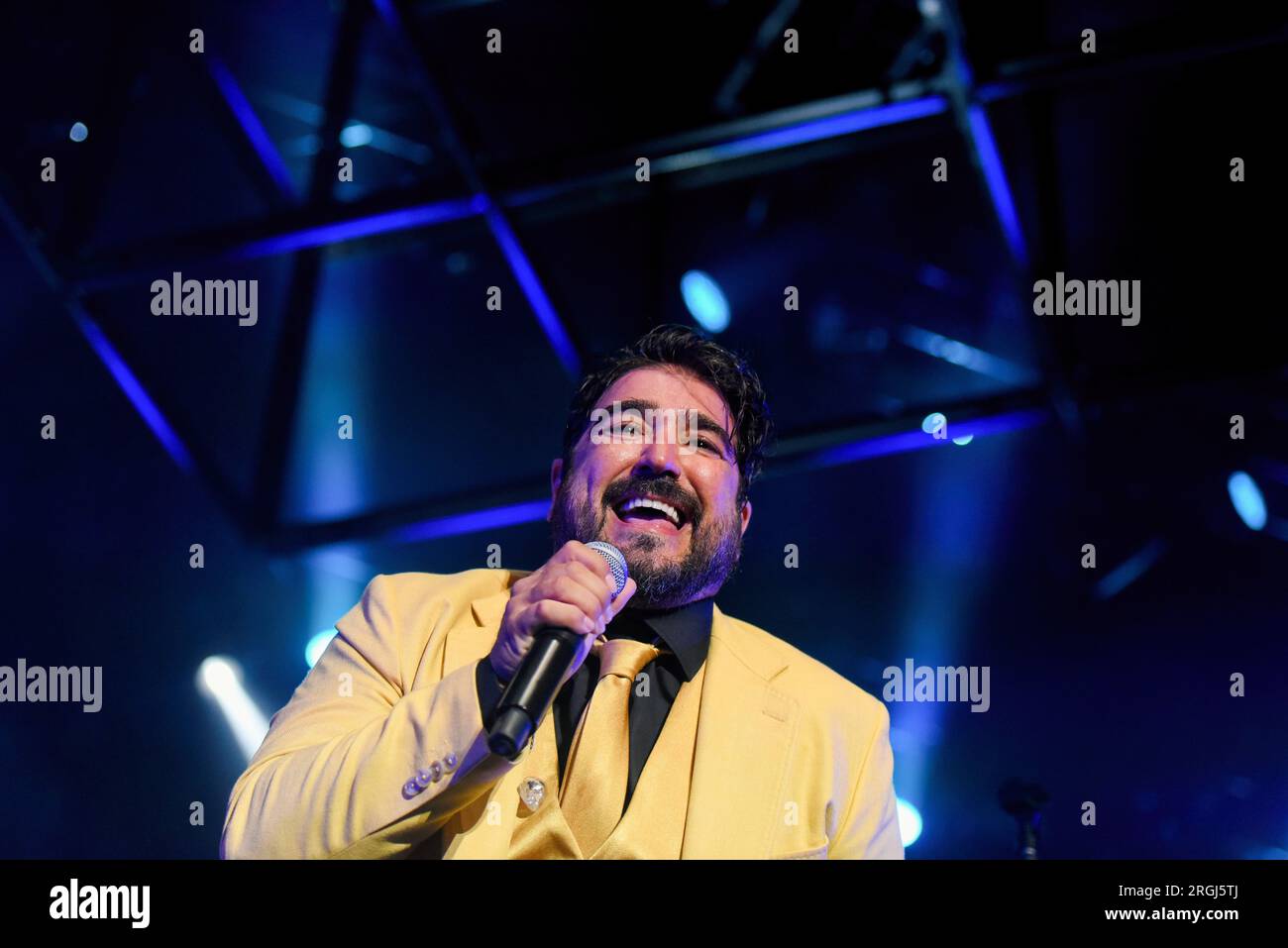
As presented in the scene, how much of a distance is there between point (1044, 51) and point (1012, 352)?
0.85m

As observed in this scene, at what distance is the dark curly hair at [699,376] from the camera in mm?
2586

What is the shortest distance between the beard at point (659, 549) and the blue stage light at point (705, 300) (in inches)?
51.2

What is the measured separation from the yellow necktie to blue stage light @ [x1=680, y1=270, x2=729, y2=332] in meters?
1.64

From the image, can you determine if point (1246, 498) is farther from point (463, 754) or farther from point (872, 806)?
point (463, 754)

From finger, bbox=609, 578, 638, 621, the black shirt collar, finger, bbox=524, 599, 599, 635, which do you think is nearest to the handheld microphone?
finger, bbox=524, 599, 599, 635

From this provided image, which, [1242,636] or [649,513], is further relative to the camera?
[1242,636]

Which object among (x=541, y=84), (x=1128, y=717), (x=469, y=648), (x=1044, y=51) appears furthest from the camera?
(x=541, y=84)

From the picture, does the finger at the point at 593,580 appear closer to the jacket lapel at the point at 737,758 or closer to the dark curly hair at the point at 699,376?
the jacket lapel at the point at 737,758

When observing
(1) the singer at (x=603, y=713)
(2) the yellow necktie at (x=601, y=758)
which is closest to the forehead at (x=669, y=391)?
(1) the singer at (x=603, y=713)

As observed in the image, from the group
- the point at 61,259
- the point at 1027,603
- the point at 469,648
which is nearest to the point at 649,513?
the point at 469,648

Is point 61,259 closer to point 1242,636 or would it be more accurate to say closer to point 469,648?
point 469,648

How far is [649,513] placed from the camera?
2.24 meters

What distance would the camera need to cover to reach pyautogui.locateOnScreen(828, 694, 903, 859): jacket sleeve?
2.03m

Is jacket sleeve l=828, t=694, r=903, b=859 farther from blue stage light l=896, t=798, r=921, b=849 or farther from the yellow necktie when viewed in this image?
blue stage light l=896, t=798, r=921, b=849
